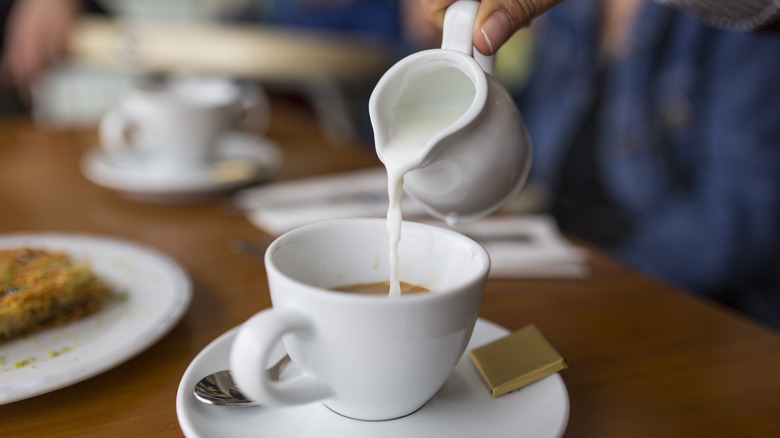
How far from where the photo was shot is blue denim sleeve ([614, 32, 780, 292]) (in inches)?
51.6

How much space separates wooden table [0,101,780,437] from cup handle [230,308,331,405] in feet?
0.36

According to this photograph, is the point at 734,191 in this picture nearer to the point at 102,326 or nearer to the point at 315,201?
the point at 315,201

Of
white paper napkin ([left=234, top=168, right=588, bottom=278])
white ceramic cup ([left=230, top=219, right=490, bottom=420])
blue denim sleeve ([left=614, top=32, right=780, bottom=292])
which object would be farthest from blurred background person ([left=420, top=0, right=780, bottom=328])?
white ceramic cup ([left=230, top=219, right=490, bottom=420])

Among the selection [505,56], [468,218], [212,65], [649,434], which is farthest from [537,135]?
[649,434]

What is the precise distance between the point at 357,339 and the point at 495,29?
0.32 meters

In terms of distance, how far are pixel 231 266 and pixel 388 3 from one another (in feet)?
7.07

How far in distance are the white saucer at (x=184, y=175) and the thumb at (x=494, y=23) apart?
1.85 ft

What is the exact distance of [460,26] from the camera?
58 cm

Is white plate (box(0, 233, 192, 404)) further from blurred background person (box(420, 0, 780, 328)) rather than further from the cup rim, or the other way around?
blurred background person (box(420, 0, 780, 328))

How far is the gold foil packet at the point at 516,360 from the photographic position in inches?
19.5

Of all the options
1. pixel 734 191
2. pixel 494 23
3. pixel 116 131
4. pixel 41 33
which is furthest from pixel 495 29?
pixel 41 33

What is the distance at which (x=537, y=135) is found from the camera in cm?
194

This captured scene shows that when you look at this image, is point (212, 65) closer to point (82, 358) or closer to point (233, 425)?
point (82, 358)

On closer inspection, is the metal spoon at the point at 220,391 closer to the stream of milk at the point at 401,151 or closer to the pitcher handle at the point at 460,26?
the stream of milk at the point at 401,151
